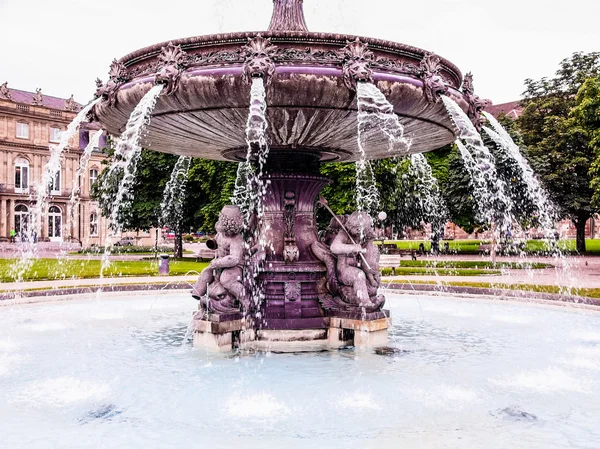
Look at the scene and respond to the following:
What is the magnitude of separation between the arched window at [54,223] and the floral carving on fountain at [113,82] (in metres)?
61.3

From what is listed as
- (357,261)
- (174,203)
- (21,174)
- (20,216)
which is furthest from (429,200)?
(21,174)

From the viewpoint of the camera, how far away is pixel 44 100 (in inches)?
2803

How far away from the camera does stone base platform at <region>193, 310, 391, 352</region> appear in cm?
710

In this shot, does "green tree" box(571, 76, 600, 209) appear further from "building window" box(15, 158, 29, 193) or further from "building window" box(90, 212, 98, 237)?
"building window" box(90, 212, 98, 237)

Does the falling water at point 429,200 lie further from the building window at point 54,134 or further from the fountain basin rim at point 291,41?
the building window at point 54,134

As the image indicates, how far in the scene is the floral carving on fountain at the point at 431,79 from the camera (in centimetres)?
655

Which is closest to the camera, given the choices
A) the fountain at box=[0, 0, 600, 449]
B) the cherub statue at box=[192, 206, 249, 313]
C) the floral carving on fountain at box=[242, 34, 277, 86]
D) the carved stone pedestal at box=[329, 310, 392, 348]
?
the fountain at box=[0, 0, 600, 449]

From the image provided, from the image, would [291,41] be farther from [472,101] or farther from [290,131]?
[472,101]

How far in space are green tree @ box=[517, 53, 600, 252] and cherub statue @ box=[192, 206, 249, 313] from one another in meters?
30.2

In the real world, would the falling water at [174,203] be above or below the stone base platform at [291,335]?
above

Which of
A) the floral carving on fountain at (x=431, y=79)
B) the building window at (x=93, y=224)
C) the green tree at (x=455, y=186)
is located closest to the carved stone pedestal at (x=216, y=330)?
the floral carving on fountain at (x=431, y=79)

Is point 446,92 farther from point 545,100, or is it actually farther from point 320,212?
point 545,100

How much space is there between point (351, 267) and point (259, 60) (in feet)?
10.3

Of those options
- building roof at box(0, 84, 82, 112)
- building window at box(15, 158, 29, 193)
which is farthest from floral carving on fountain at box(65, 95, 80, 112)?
building window at box(15, 158, 29, 193)
